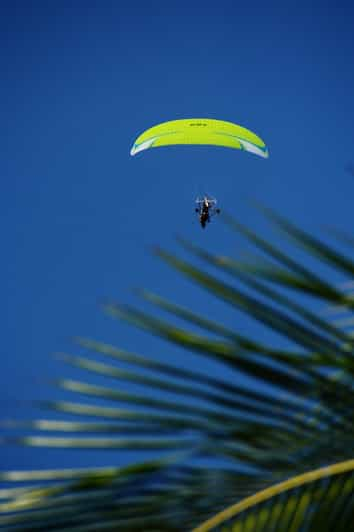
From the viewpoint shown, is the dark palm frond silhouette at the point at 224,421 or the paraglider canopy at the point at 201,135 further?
the paraglider canopy at the point at 201,135

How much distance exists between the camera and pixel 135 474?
170 cm

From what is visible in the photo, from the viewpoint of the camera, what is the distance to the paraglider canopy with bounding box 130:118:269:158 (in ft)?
112

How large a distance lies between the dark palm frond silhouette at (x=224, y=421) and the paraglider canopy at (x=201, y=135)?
3277cm

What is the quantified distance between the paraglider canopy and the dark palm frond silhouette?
3277 cm

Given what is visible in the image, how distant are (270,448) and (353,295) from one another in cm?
44

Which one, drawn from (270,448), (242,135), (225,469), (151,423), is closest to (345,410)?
(270,448)

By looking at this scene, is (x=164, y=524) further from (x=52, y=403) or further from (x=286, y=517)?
(x=52, y=403)

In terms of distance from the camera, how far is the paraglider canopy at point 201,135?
112 ft

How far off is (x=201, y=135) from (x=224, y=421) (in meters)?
33.7

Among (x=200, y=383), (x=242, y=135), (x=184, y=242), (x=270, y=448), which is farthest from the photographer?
(x=242, y=135)

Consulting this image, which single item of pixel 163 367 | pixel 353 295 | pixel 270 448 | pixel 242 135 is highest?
pixel 242 135

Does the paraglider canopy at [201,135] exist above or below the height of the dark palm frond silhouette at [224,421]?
above

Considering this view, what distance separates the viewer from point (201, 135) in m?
34.8

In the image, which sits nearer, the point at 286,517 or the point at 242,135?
the point at 286,517
